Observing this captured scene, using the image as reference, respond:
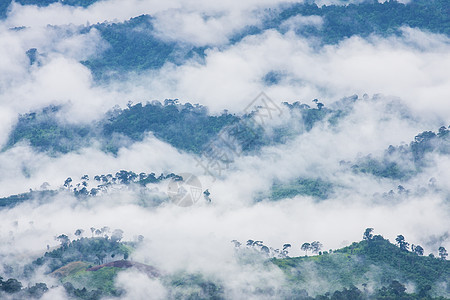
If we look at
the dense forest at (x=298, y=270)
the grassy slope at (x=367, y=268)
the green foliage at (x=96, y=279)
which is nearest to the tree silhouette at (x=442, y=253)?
the dense forest at (x=298, y=270)

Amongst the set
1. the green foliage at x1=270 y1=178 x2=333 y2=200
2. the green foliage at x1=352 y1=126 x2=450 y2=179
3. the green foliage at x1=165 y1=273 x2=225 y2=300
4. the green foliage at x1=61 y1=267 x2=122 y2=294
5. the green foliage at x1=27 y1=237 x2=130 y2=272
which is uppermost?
the green foliage at x1=352 y1=126 x2=450 y2=179

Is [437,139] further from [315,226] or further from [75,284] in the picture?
[75,284]

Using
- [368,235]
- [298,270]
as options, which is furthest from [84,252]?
[368,235]

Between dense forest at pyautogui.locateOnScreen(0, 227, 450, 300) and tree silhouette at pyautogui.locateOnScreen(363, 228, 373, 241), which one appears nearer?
dense forest at pyautogui.locateOnScreen(0, 227, 450, 300)

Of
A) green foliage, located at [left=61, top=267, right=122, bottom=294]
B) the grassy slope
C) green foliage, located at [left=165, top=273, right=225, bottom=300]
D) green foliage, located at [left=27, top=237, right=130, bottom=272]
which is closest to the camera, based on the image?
green foliage, located at [left=165, top=273, right=225, bottom=300]

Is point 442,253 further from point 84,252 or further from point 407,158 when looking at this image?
point 84,252

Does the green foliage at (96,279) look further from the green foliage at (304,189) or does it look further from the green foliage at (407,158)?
the green foliage at (407,158)

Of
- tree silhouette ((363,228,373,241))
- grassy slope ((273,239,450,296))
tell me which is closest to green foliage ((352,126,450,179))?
tree silhouette ((363,228,373,241))

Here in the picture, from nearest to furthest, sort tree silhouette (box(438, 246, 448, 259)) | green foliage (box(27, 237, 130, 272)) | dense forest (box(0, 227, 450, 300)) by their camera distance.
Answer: dense forest (box(0, 227, 450, 300)), tree silhouette (box(438, 246, 448, 259)), green foliage (box(27, 237, 130, 272))

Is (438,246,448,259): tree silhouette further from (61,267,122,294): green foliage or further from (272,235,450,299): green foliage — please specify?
(61,267,122,294): green foliage

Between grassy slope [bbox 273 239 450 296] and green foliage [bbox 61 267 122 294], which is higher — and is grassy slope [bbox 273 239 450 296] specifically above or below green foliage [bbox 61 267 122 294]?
above
